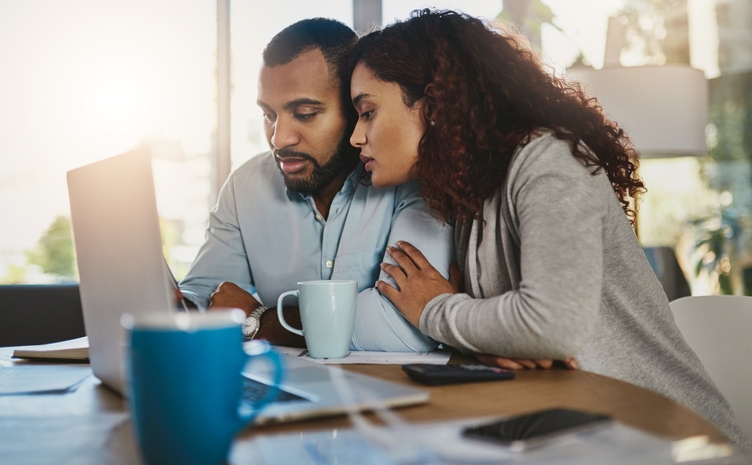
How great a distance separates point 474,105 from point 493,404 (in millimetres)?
670

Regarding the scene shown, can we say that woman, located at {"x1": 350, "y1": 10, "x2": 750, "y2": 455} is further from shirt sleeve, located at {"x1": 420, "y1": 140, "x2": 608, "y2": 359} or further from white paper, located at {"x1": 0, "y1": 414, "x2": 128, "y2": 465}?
white paper, located at {"x1": 0, "y1": 414, "x2": 128, "y2": 465}

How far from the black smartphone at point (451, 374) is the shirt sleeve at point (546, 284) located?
0.10 m

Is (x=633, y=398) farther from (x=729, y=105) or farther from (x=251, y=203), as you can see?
(x=729, y=105)

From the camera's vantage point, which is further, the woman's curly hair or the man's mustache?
the man's mustache

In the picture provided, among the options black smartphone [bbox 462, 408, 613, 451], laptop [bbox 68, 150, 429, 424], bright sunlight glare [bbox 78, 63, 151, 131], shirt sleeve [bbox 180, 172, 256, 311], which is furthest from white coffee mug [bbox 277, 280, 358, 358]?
bright sunlight glare [bbox 78, 63, 151, 131]

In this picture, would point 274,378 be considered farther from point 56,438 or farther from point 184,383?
point 56,438

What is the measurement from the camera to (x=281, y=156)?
1.67 m

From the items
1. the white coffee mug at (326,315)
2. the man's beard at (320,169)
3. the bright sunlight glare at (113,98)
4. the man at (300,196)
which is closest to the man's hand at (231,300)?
the man at (300,196)

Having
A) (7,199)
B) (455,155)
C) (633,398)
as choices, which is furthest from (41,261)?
(633,398)

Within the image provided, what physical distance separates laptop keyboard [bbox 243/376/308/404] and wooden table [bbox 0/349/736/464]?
64 mm

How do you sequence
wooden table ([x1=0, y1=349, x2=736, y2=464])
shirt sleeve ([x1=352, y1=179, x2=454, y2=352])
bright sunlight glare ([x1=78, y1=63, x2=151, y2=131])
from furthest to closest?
1. bright sunlight glare ([x1=78, y1=63, x2=151, y2=131])
2. shirt sleeve ([x1=352, y1=179, x2=454, y2=352])
3. wooden table ([x1=0, y1=349, x2=736, y2=464])

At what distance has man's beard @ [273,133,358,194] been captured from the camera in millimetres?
1657

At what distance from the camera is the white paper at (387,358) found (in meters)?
1.00

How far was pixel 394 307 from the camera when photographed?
1154 millimetres
